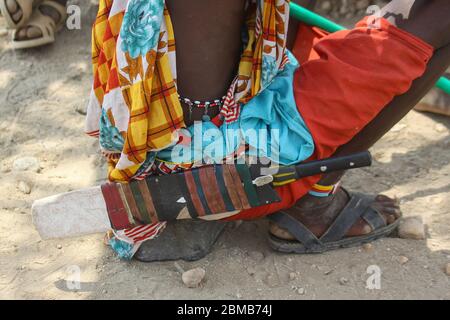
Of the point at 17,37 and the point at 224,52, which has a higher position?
the point at 224,52

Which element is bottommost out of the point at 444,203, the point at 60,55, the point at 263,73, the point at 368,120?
the point at 444,203

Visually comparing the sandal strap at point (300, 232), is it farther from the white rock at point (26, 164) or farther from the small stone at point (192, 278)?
the white rock at point (26, 164)

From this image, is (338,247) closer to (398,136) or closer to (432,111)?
(398,136)

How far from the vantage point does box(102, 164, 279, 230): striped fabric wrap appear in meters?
1.52

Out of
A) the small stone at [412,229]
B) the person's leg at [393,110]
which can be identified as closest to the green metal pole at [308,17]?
the person's leg at [393,110]

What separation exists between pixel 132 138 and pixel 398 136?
A: 114 centimetres

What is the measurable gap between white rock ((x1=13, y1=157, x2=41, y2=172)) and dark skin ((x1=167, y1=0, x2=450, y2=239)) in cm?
78

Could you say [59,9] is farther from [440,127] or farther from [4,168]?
[440,127]

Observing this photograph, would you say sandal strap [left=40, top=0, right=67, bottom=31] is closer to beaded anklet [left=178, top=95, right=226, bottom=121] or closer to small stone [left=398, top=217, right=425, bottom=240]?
beaded anklet [left=178, top=95, right=226, bottom=121]

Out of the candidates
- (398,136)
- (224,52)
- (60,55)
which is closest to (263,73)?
(224,52)

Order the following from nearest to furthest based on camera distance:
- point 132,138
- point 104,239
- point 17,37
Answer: point 132,138, point 104,239, point 17,37

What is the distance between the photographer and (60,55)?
8.75 ft

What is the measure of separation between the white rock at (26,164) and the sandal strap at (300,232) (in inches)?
34.8

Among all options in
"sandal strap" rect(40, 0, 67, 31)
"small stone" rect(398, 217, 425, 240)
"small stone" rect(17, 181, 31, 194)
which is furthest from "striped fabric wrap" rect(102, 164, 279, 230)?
"sandal strap" rect(40, 0, 67, 31)
